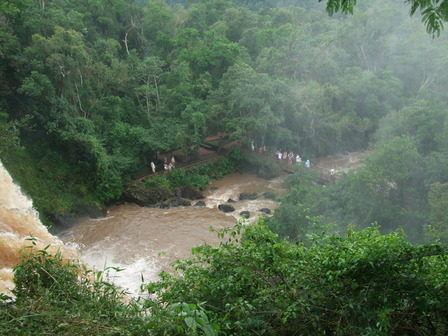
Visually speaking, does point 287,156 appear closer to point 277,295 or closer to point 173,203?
point 173,203

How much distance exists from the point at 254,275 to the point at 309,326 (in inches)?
32.7

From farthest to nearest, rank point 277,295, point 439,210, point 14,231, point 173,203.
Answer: point 173,203 < point 439,210 < point 14,231 < point 277,295

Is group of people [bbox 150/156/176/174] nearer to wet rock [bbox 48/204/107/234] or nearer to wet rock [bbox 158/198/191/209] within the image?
wet rock [bbox 158/198/191/209]

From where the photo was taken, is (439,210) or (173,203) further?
(173,203)

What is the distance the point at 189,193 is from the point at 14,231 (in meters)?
8.41

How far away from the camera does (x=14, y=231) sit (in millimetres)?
9281

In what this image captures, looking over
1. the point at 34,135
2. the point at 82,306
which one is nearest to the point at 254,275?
the point at 82,306

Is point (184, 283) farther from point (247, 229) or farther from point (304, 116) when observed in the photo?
point (304, 116)

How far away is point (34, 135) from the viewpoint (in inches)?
630

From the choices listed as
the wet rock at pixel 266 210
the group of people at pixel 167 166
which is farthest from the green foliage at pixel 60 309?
the group of people at pixel 167 166

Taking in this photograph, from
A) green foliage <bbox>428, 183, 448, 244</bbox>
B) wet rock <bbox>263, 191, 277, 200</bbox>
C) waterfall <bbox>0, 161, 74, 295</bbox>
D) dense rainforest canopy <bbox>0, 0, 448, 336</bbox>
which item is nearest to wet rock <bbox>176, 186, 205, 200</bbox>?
dense rainforest canopy <bbox>0, 0, 448, 336</bbox>

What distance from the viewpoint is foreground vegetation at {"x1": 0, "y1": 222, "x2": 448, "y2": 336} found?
3180 millimetres

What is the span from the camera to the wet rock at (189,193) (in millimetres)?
16797

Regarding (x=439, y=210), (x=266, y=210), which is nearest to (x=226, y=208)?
(x=266, y=210)
